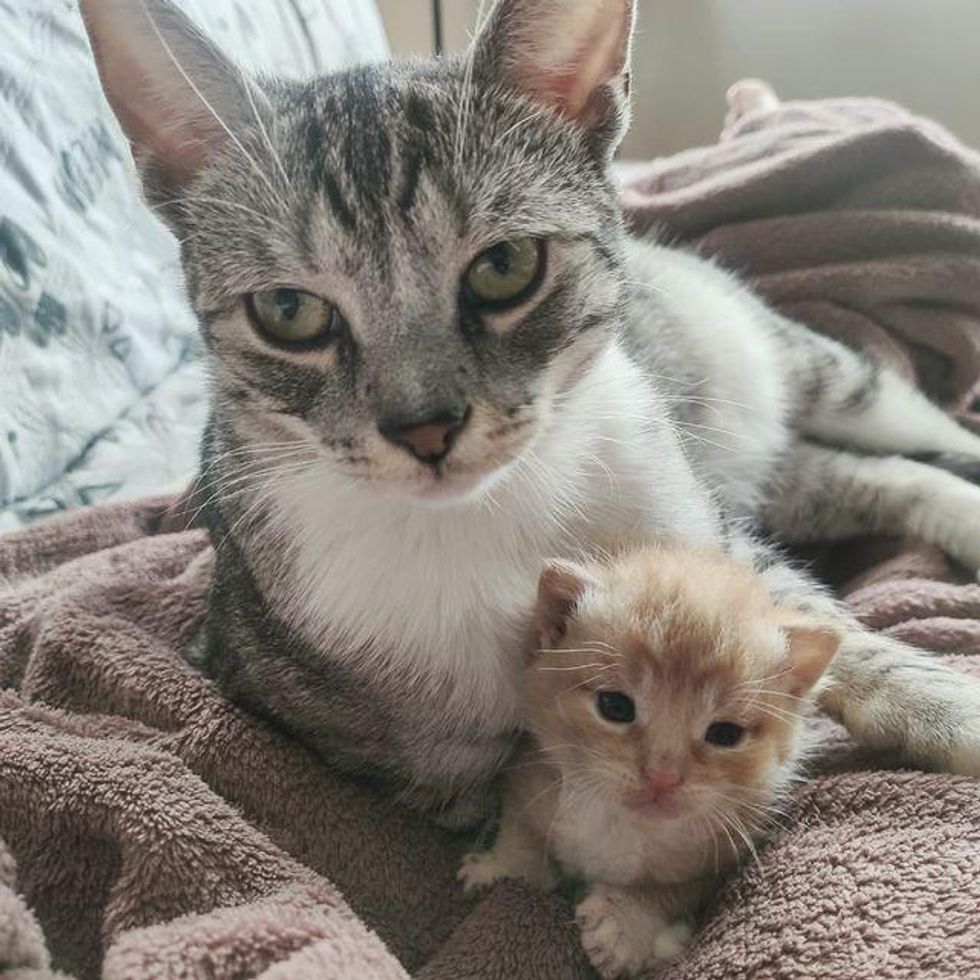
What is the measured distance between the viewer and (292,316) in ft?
3.20

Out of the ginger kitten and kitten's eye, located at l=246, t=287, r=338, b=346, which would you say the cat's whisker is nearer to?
kitten's eye, located at l=246, t=287, r=338, b=346

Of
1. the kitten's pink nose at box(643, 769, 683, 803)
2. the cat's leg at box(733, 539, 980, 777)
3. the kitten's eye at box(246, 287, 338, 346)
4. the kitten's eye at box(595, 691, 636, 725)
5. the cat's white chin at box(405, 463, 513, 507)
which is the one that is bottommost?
the cat's leg at box(733, 539, 980, 777)

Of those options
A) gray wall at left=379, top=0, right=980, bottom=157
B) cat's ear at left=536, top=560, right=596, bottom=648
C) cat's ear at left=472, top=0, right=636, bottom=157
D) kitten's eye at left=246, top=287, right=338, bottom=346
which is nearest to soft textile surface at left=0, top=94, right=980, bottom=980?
cat's ear at left=536, top=560, right=596, bottom=648

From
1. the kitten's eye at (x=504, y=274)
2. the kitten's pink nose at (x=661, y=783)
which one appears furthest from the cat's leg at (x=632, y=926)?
the kitten's eye at (x=504, y=274)

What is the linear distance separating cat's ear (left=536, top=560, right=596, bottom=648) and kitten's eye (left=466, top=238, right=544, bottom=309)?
245 mm

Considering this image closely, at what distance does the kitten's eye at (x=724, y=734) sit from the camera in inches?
39.7

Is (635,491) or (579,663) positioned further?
(635,491)

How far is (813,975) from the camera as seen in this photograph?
2.77ft

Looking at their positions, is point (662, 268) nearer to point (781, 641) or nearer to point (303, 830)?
point (781, 641)

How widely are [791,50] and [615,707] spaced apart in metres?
2.49

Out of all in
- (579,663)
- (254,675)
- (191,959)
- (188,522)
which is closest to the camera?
(191,959)

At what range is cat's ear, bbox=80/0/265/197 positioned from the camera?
973 millimetres

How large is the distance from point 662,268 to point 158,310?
0.76m

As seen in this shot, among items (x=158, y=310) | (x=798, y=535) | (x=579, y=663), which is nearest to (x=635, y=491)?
(x=579, y=663)
